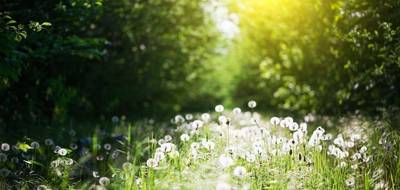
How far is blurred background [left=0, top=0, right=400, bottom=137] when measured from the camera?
25.8 ft

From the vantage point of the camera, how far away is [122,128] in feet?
32.1

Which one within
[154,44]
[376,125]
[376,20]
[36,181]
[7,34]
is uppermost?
[154,44]

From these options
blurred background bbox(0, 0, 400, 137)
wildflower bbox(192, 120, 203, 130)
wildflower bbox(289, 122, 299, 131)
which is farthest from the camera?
blurred background bbox(0, 0, 400, 137)

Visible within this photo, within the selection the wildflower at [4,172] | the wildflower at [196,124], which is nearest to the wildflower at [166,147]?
the wildflower at [196,124]

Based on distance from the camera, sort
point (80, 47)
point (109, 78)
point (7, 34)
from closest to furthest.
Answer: point (7, 34), point (80, 47), point (109, 78)

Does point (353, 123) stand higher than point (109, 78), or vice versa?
point (109, 78)

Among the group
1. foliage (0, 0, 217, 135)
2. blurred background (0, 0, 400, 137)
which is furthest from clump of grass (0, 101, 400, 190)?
foliage (0, 0, 217, 135)

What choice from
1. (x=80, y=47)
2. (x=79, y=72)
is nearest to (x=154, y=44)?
(x=79, y=72)

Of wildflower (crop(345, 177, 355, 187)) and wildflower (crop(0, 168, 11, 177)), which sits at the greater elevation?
wildflower (crop(0, 168, 11, 177))

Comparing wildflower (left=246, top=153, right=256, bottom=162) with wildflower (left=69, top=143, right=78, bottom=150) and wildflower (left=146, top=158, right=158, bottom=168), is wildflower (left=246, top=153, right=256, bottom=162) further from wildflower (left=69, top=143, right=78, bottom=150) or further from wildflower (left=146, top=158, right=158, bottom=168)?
wildflower (left=69, top=143, right=78, bottom=150)

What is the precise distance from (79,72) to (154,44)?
2192 mm

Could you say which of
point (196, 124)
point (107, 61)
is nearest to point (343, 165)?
point (196, 124)

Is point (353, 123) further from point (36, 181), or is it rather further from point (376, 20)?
point (36, 181)

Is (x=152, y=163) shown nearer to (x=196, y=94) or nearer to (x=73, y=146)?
(x=73, y=146)
